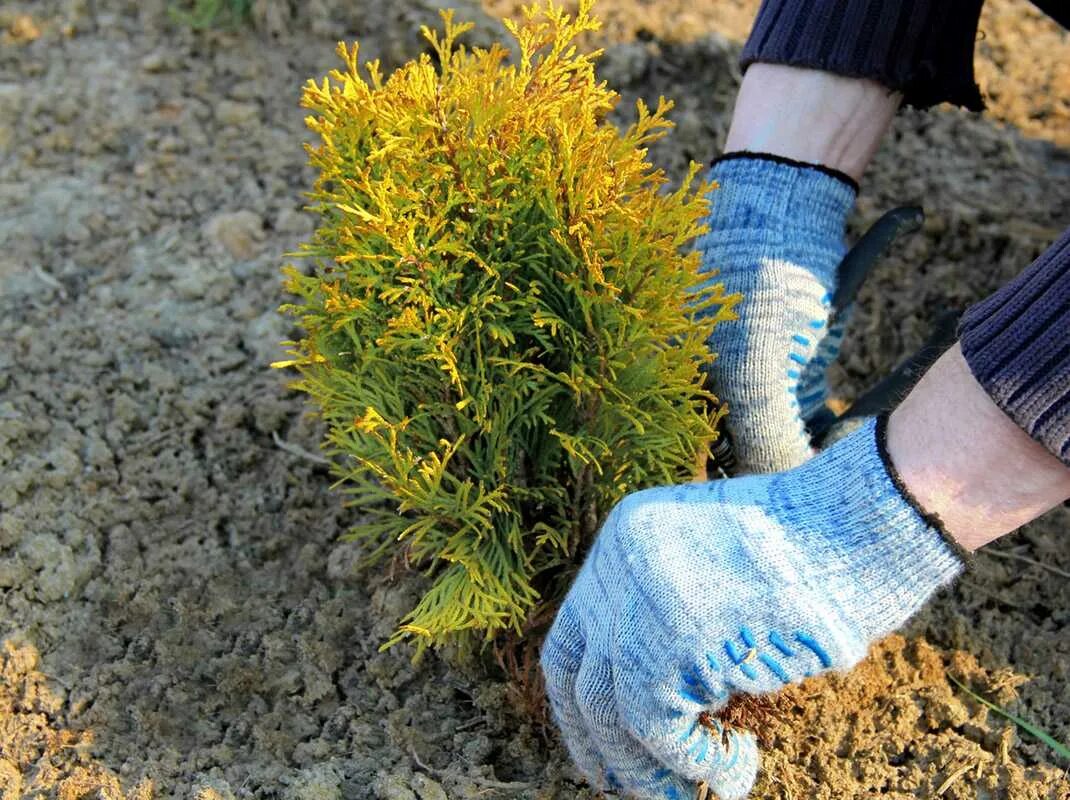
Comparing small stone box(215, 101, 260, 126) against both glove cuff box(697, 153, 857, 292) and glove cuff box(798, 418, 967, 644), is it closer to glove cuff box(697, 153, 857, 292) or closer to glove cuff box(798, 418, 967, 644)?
glove cuff box(697, 153, 857, 292)

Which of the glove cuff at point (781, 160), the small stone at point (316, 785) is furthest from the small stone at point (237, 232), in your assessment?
the small stone at point (316, 785)

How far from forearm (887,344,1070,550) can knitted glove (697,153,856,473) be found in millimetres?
503

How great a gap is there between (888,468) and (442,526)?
0.88 meters

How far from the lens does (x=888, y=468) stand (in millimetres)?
1786

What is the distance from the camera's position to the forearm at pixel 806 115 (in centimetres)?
242

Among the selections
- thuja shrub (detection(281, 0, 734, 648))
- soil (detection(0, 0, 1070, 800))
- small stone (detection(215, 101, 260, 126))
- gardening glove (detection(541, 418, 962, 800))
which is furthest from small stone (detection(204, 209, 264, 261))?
gardening glove (detection(541, 418, 962, 800))

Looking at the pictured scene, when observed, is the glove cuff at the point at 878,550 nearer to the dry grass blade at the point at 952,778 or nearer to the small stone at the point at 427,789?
the dry grass blade at the point at 952,778

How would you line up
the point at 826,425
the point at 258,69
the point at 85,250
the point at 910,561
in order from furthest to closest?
the point at 258,69 < the point at 85,250 < the point at 826,425 < the point at 910,561

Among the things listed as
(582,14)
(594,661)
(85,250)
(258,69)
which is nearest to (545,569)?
(594,661)

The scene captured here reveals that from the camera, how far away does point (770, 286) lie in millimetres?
2299

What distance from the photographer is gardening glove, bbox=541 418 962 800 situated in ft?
5.81

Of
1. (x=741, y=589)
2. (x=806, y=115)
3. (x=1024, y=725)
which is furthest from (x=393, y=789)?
(x=806, y=115)

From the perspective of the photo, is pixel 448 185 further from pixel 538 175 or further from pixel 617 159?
pixel 617 159

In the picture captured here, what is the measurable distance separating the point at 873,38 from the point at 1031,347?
3.37 ft
